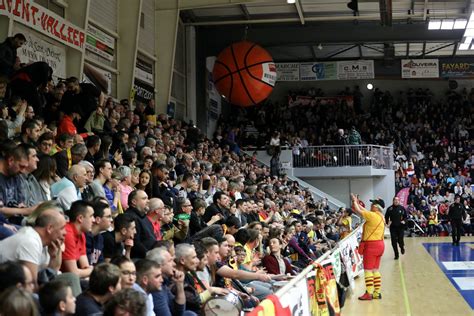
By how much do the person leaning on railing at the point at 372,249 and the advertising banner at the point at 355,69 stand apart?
16469mm

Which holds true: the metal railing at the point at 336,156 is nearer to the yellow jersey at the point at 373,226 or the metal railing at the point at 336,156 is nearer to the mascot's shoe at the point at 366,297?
the yellow jersey at the point at 373,226

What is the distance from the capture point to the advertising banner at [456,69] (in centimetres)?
3031

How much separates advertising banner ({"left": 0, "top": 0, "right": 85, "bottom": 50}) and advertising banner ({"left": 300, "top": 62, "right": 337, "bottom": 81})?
14914mm

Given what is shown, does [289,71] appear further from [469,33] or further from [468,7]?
[469,33]

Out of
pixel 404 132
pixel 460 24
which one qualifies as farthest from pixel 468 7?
pixel 404 132

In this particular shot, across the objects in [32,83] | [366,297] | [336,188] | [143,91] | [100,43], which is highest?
[100,43]

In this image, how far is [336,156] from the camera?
29.6 m

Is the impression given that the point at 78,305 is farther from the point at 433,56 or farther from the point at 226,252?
the point at 433,56

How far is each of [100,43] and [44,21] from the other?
11.4ft

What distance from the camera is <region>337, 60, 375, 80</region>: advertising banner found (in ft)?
94.9

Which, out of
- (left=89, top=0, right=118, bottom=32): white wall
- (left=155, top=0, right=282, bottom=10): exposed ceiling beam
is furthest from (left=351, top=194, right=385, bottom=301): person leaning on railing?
(left=155, top=0, right=282, bottom=10): exposed ceiling beam

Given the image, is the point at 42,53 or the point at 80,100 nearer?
the point at 80,100

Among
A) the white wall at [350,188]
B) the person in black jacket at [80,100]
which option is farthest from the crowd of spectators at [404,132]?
the person in black jacket at [80,100]

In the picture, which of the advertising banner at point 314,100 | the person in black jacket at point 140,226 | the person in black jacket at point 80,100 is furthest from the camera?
the advertising banner at point 314,100
